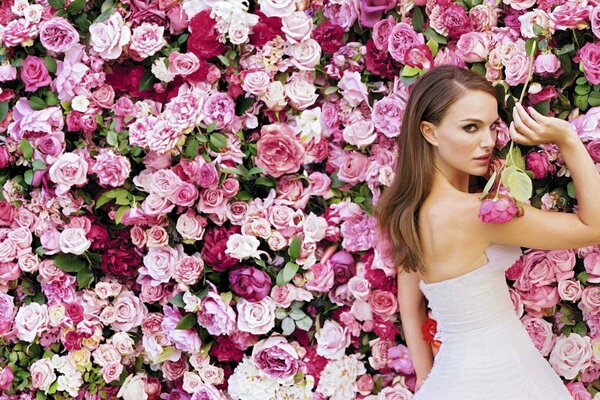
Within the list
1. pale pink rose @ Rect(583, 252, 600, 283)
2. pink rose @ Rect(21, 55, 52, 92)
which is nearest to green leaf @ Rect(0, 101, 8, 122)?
pink rose @ Rect(21, 55, 52, 92)

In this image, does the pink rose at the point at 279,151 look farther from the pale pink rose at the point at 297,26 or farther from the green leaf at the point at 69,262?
the green leaf at the point at 69,262

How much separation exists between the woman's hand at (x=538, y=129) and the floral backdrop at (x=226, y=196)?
0.40 metres

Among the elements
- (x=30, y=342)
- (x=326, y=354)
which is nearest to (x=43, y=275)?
(x=30, y=342)

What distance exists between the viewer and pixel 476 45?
2674mm

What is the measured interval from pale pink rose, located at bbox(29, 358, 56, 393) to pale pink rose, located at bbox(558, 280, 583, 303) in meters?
1.89

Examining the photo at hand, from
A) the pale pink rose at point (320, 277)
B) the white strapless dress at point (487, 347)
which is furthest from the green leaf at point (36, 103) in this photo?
the white strapless dress at point (487, 347)

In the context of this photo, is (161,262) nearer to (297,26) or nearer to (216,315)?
(216,315)

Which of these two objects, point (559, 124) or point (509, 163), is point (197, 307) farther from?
point (559, 124)

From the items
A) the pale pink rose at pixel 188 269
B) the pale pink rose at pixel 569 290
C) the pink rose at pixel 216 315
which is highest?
the pale pink rose at pixel 569 290

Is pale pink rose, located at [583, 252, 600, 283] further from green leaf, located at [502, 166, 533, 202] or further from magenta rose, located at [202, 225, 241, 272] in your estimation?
magenta rose, located at [202, 225, 241, 272]

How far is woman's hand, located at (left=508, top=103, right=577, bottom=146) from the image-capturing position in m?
2.22

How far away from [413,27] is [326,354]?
1.16 meters

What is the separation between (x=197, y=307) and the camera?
2.99 m

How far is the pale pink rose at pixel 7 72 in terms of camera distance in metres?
3.12
